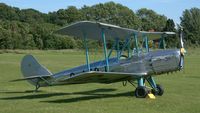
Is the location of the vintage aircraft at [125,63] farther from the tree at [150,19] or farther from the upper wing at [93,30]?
the tree at [150,19]

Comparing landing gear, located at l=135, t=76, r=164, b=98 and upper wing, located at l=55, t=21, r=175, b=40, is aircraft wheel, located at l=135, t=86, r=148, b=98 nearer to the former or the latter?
landing gear, located at l=135, t=76, r=164, b=98

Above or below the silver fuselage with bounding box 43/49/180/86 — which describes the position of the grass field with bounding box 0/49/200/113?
below

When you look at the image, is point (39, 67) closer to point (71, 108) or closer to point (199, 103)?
point (71, 108)

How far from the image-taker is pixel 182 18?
464ft

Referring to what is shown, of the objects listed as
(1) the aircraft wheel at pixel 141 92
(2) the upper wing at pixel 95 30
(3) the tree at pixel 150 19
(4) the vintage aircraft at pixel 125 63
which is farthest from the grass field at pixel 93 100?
(3) the tree at pixel 150 19

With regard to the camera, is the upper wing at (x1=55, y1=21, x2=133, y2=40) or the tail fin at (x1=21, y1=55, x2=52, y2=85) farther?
the tail fin at (x1=21, y1=55, x2=52, y2=85)

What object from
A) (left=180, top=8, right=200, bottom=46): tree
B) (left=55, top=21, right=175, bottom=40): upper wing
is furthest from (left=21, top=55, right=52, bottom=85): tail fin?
(left=180, top=8, right=200, bottom=46): tree

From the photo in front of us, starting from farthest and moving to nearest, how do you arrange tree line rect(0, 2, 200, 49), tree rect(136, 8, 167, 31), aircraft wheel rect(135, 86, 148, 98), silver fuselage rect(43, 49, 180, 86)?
tree rect(136, 8, 167, 31) → tree line rect(0, 2, 200, 49) → silver fuselage rect(43, 49, 180, 86) → aircraft wheel rect(135, 86, 148, 98)

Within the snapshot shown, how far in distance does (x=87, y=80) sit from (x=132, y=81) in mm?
1823

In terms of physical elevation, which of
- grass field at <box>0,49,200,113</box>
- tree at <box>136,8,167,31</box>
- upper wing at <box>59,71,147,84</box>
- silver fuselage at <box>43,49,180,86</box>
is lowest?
grass field at <box>0,49,200,113</box>

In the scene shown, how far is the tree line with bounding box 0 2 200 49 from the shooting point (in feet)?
294

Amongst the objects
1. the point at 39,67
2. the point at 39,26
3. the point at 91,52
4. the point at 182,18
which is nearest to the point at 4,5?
the point at 39,26

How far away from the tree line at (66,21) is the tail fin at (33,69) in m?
69.7

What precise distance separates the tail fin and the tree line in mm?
69663
